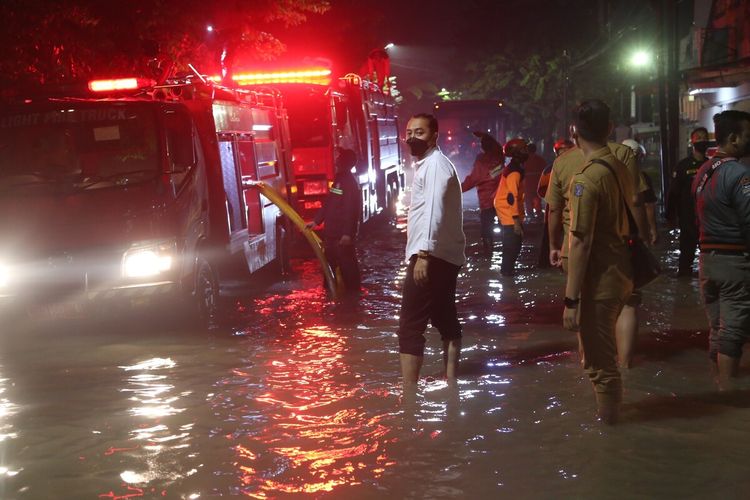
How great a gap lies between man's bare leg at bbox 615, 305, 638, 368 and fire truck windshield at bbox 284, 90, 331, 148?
1067 centimetres

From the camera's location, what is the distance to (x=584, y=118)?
5.60m

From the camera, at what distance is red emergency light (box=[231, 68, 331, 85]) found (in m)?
16.7

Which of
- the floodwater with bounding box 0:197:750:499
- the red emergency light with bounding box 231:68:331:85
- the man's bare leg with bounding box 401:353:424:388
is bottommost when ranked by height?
the floodwater with bounding box 0:197:750:499

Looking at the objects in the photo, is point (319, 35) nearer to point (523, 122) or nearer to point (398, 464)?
point (523, 122)

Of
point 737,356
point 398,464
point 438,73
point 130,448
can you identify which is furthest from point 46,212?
point 438,73

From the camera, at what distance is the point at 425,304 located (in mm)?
6547

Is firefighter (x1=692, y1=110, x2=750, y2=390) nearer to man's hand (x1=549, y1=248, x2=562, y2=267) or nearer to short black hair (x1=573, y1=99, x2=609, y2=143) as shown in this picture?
man's hand (x1=549, y1=248, x2=562, y2=267)

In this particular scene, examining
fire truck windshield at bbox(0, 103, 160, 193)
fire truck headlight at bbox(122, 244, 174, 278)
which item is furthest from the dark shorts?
fire truck windshield at bbox(0, 103, 160, 193)

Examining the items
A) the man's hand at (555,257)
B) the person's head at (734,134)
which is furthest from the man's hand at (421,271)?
the person's head at (734,134)

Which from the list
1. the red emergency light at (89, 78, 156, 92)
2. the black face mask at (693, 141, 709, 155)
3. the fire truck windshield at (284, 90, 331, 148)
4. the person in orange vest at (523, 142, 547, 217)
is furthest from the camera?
the person in orange vest at (523, 142, 547, 217)

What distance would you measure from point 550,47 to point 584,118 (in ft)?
126

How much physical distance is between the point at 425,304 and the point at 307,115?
441 inches

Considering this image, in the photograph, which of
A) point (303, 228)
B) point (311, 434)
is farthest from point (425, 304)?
point (303, 228)

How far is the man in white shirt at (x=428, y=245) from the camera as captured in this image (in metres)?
6.38
